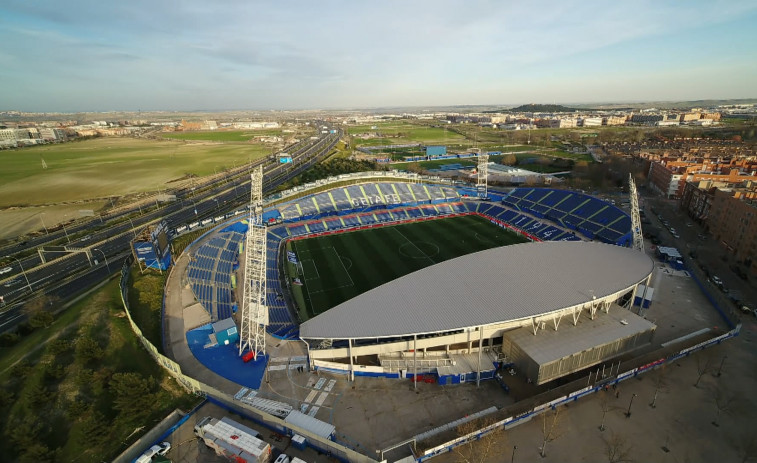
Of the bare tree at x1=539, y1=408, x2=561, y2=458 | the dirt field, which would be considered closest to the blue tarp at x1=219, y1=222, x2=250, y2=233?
the dirt field

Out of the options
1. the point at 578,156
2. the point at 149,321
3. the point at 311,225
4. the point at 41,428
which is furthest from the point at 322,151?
the point at 41,428

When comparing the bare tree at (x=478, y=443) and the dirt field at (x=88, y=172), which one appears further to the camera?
the dirt field at (x=88, y=172)

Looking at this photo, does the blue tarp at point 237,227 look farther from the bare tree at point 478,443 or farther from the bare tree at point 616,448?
the bare tree at point 616,448

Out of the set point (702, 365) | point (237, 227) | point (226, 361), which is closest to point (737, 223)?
point (702, 365)

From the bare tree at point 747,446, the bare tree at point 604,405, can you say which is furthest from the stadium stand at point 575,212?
the bare tree at point 604,405

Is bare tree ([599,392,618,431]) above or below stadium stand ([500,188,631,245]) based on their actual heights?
below

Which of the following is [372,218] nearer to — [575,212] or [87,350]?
[575,212]

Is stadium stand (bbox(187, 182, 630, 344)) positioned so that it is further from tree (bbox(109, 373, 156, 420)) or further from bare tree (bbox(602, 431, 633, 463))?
bare tree (bbox(602, 431, 633, 463))
